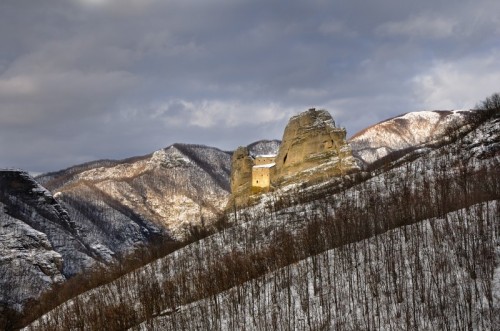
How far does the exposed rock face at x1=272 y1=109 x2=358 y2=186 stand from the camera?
2212 inches

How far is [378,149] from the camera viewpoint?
544 feet

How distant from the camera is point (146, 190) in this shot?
6476 inches

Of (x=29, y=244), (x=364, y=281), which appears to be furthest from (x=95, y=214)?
(x=364, y=281)

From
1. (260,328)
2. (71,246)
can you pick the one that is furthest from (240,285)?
(71,246)

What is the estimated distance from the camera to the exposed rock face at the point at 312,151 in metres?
56.2

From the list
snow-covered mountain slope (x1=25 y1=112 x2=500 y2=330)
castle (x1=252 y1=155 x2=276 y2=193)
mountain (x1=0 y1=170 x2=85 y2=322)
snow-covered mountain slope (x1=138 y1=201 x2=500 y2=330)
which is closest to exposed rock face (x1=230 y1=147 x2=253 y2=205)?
castle (x1=252 y1=155 x2=276 y2=193)

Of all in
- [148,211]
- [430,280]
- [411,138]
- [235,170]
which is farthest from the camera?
[411,138]

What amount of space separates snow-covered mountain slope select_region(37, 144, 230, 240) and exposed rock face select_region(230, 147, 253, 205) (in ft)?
171

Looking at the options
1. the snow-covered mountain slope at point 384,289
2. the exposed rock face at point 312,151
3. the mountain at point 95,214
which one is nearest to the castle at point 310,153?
the exposed rock face at point 312,151

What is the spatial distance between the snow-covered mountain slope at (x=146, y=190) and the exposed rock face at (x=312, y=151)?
67.2 meters

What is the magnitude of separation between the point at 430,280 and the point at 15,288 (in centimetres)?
4178

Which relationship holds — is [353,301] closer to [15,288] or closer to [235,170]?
[15,288]

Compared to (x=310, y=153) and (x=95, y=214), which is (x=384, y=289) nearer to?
(x=310, y=153)

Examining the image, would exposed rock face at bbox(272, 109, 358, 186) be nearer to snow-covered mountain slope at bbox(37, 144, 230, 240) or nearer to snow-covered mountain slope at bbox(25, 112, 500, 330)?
snow-covered mountain slope at bbox(25, 112, 500, 330)
